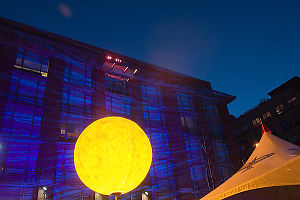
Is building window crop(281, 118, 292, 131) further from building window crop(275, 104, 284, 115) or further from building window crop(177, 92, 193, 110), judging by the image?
building window crop(177, 92, 193, 110)

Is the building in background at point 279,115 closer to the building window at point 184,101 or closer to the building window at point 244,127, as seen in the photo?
the building window at point 244,127

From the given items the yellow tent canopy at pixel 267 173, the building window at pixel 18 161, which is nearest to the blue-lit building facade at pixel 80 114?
the building window at pixel 18 161

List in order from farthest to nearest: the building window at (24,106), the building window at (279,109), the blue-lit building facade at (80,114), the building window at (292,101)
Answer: the building window at (279,109) → the building window at (292,101) → the building window at (24,106) → the blue-lit building facade at (80,114)

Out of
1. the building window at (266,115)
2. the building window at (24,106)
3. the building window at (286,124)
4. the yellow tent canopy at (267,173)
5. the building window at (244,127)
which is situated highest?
the building window at (266,115)

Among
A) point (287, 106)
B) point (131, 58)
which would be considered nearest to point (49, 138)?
point (131, 58)

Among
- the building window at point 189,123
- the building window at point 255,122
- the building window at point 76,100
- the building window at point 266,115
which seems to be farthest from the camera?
the building window at point 255,122

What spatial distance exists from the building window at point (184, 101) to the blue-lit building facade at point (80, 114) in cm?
10

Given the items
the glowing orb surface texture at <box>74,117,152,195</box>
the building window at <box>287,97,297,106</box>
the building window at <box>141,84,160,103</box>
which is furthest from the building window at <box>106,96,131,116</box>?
the building window at <box>287,97,297,106</box>

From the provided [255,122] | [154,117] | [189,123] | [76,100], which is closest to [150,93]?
[154,117]

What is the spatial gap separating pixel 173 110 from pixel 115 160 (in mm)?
15674

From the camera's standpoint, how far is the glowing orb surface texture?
2742 mm

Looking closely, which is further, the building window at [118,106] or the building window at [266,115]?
the building window at [266,115]

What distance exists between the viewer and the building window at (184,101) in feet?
63.2

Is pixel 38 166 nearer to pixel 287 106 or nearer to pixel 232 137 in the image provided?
pixel 232 137
